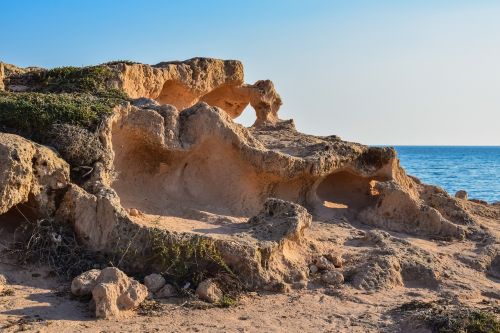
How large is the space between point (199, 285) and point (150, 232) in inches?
37.9

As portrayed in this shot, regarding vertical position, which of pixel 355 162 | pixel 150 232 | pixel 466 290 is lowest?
pixel 466 290

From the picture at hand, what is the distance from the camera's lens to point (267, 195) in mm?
10914

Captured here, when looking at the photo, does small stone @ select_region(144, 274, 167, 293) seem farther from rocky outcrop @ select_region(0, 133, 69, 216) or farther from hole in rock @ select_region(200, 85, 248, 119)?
hole in rock @ select_region(200, 85, 248, 119)

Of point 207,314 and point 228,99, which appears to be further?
point 228,99

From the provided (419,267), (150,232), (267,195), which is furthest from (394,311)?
(267,195)

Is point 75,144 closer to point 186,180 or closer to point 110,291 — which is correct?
point 186,180

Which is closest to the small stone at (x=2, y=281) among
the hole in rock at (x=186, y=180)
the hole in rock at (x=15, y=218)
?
the hole in rock at (x=15, y=218)

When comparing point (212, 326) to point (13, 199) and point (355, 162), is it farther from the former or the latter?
point (355, 162)

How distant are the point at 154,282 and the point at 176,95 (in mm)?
8060

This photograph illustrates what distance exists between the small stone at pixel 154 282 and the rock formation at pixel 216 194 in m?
0.02

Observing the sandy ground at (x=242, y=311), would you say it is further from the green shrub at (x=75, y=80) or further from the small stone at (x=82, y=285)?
the green shrub at (x=75, y=80)

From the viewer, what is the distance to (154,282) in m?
7.17

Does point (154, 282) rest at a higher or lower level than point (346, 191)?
lower

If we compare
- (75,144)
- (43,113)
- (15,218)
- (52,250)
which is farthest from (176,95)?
(52,250)
